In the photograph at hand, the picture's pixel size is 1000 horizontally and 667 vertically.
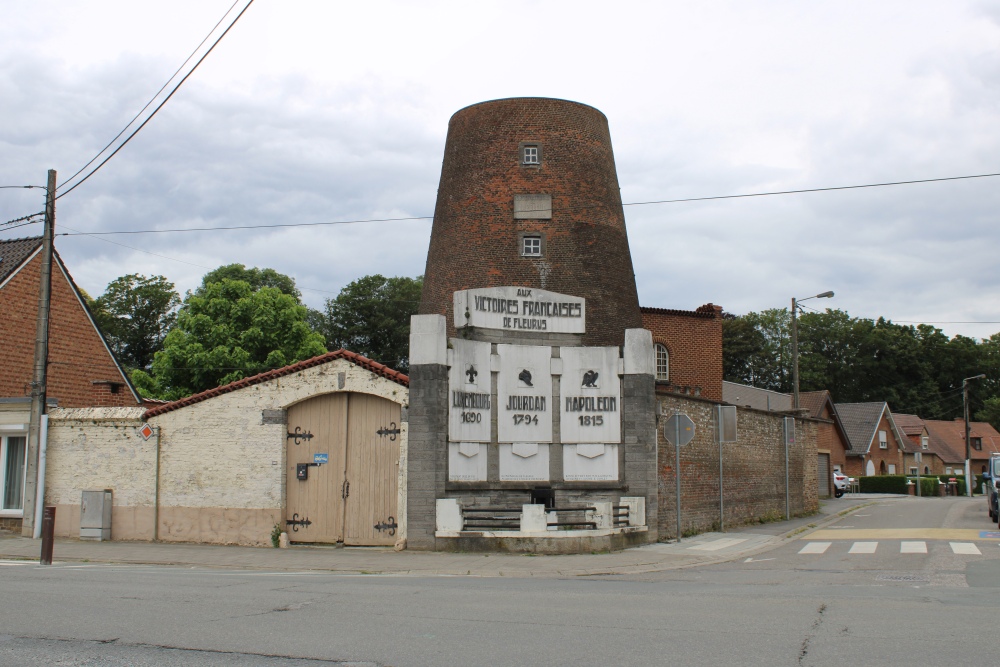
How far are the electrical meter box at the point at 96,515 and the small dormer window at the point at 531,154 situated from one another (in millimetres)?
14223

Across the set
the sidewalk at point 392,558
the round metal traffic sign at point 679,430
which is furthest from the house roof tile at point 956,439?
the round metal traffic sign at point 679,430

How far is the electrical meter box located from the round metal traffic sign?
12.1 metres

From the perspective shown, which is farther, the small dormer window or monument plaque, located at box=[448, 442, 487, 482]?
the small dormer window

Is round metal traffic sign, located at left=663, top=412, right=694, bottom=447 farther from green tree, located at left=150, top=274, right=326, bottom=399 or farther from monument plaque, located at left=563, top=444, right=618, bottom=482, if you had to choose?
green tree, located at left=150, top=274, right=326, bottom=399

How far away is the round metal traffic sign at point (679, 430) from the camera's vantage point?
1870 centimetres

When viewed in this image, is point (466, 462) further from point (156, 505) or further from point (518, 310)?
point (156, 505)

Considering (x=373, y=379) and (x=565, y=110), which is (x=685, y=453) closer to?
(x=373, y=379)

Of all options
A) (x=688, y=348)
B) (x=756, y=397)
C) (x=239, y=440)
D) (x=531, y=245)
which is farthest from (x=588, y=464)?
(x=756, y=397)

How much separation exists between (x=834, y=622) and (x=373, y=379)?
36.7 ft

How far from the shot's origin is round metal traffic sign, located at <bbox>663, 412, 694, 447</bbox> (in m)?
18.7

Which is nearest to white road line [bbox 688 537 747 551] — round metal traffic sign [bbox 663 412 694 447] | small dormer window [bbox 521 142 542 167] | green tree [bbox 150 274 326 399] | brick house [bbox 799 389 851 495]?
round metal traffic sign [bbox 663 412 694 447]

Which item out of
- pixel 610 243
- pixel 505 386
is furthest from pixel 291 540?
pixel 610 243

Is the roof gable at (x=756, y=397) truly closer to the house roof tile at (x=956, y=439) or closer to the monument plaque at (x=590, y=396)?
the house roof tile at (x=956, y=439)

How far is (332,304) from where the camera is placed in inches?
3004
